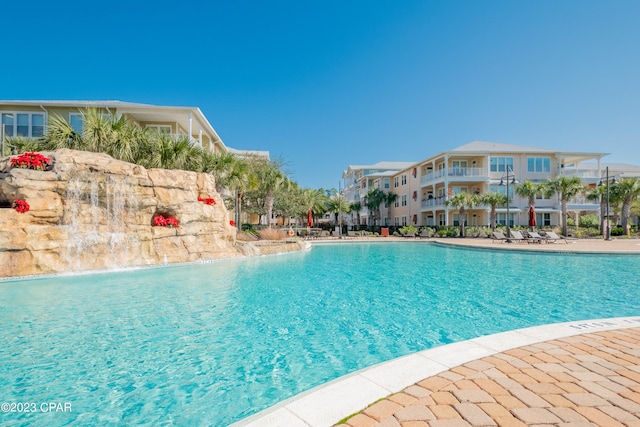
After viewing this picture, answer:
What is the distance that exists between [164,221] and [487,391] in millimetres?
14707

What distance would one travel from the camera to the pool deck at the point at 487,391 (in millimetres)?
2223

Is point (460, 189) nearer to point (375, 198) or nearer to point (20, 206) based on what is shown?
point (375, 198)

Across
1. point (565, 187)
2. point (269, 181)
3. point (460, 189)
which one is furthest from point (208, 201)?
point (565, 187)

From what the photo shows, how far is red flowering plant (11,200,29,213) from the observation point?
1048 cm

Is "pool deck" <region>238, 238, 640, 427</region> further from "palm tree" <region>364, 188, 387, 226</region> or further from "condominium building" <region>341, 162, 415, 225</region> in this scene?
"condominium building" <region>341, 162, 415, 225</region>

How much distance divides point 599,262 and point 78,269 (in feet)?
74.8

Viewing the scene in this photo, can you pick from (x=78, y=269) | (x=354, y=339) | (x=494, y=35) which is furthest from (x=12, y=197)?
(x=494, y=35)

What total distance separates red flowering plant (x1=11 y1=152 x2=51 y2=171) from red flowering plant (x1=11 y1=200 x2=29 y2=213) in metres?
1.66

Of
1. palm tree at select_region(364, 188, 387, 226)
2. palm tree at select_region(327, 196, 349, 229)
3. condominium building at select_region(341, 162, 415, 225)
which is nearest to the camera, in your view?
palm tree at select_region(364, 188, 387, 226)

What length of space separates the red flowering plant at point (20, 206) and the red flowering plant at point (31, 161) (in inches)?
65.2

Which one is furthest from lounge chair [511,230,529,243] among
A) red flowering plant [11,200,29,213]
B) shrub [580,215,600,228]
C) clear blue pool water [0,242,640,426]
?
red flowering plant [11,200,29,213]

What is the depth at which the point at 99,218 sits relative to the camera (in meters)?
12.5

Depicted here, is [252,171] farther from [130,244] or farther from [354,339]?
[354,339]

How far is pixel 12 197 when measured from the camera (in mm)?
10773
